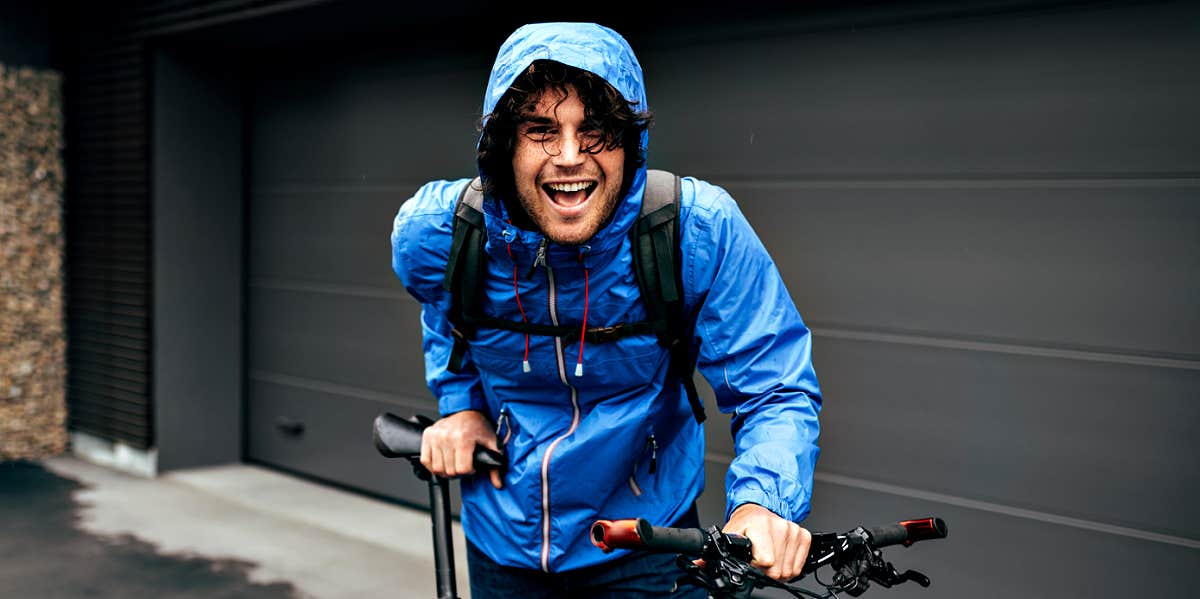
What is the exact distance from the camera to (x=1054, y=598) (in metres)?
3.75

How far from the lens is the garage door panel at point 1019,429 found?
3486mm

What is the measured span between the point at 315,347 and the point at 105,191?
168 centimetres

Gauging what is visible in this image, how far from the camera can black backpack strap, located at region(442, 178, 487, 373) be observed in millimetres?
2180

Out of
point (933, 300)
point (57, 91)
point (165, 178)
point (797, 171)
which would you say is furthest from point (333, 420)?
point (933, 300)

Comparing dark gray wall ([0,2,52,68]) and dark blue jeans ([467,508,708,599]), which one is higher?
dark gray wall ([0,2,52,68])

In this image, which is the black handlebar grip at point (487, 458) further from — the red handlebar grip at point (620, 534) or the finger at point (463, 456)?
the red handlebar grip at point (620, 534)

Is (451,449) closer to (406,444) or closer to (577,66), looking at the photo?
(406,444)

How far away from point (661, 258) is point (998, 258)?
216 centimetres

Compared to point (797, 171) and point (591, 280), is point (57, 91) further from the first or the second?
point (591, 280)

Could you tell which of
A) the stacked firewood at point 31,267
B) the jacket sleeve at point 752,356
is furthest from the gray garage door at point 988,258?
the stacked firewood at point 31,267

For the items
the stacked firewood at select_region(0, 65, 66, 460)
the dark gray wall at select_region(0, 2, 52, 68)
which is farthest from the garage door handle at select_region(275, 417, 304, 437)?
the dark gray wall at select_region(0, 2, 52, 68)

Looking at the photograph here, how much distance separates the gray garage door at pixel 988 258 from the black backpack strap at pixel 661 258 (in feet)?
6.80

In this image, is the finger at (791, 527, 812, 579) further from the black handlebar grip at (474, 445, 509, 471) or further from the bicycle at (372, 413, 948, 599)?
the black handlebar grip at (474, 445, 509, 471)

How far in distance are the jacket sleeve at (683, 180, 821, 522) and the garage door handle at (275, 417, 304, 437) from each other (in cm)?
505
